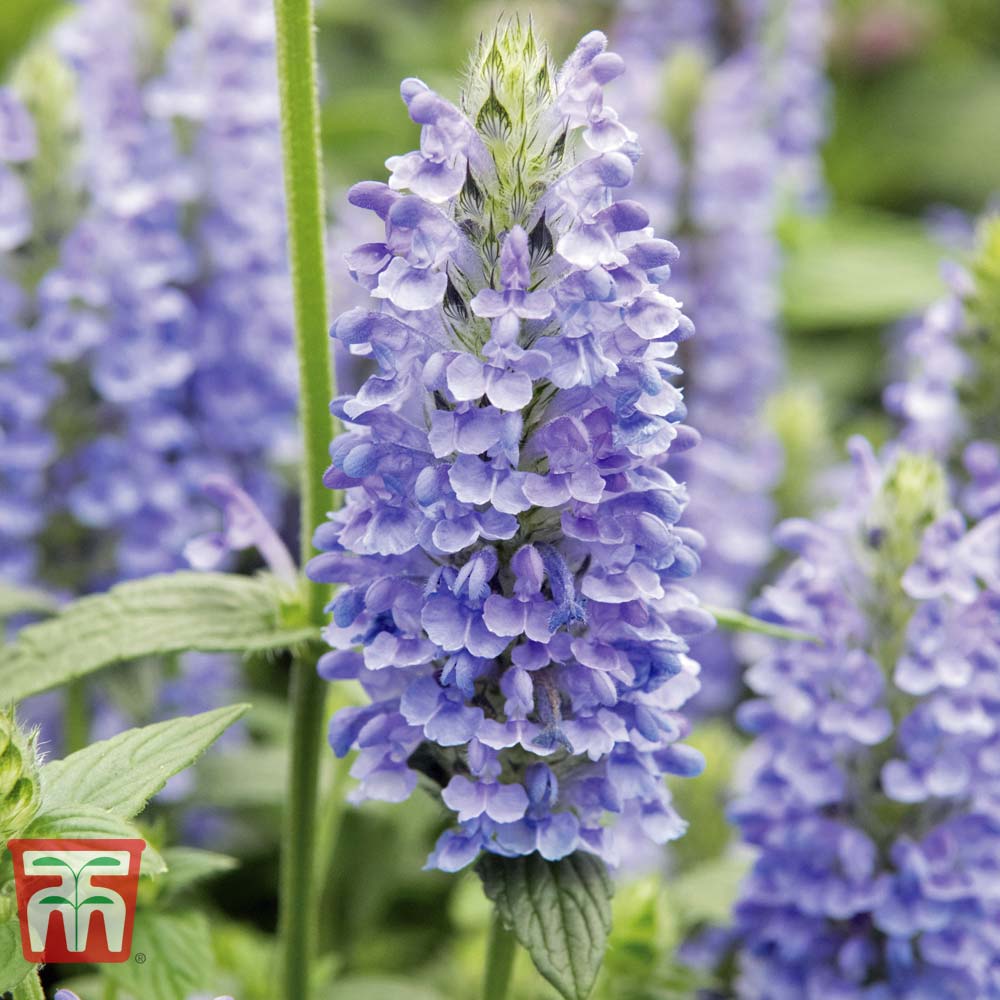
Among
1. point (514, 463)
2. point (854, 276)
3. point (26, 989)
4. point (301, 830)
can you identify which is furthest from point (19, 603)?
point (854, 276)

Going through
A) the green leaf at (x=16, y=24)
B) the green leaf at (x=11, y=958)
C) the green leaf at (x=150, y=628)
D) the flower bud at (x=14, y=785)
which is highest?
the green leaf at (x=16, y=24)

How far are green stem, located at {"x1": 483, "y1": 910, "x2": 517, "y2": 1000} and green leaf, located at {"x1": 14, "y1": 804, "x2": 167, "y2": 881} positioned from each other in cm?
59

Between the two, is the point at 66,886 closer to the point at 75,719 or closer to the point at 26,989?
the point at 26,989

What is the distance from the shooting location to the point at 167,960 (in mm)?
1872

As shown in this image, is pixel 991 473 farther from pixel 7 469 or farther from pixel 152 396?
pixel 7 469

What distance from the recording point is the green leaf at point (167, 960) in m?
1.80

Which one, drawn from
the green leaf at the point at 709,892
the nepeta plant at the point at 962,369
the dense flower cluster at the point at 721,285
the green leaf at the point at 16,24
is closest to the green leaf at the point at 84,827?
the green leaf at the point at 709,892

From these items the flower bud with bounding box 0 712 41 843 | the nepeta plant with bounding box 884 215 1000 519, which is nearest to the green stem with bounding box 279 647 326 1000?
the flower bud with bounding box 0 712 41 843

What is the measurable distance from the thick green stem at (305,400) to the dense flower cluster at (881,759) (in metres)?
0.71

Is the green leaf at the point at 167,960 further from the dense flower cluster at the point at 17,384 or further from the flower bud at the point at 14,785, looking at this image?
the dense flower cluster at the point at 17,384

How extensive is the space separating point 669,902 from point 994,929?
56 centimetres

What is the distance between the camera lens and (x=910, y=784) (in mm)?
2158

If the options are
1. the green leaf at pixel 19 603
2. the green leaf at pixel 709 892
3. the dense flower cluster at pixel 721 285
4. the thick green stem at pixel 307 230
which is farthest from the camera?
Answer: the dense flower cluster at pixel 721 285

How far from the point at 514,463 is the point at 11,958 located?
2.27 feet
